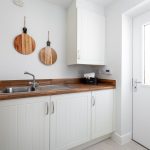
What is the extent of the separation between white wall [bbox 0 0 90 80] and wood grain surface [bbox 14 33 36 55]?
5 cm

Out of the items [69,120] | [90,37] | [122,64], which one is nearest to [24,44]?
[90,37]

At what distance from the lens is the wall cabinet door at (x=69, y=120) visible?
4.73 ft

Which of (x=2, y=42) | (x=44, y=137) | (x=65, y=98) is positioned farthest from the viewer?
(x=2, y=42)

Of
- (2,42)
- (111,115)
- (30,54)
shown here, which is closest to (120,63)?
(111,115)

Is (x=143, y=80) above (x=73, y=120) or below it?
above

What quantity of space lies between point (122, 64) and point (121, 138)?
116cm

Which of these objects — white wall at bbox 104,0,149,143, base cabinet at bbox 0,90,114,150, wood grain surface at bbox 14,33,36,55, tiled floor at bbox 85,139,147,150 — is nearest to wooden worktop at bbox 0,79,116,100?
base cabinet at bbox 0,90,114,150

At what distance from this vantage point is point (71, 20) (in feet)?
6.59

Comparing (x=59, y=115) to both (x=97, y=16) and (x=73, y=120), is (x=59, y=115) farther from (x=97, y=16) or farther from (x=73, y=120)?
(x=97, y=16)

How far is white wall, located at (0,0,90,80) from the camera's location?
5.62ft

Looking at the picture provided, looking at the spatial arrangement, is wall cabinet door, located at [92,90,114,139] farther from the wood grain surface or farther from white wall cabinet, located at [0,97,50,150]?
the wood grain surface

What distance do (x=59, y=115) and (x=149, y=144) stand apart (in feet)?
4.58

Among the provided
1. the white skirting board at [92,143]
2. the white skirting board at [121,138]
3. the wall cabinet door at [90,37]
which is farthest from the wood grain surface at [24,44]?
the white skirting board at [121,138]

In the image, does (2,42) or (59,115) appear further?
(2,42)
